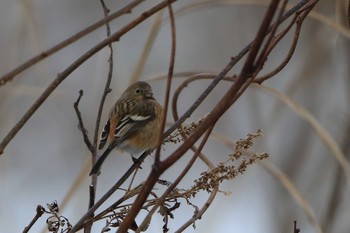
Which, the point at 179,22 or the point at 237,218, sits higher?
the point at 179,22

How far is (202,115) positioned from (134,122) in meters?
1.29

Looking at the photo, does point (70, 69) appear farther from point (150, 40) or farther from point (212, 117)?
point (150, 40)

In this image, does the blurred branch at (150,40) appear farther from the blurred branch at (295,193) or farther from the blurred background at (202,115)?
Answer: the blurred branch at (295,193)

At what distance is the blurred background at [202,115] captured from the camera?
2.30m

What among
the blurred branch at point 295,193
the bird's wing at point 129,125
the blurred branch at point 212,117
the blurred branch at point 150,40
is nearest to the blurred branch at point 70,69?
the blurred branch at point 212,117

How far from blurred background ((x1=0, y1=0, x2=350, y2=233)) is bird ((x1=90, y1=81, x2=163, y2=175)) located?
65 millimetres

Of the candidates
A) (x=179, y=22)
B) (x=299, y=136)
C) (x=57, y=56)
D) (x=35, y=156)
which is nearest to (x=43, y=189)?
(x=35, y=156)

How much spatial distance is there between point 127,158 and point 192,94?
26.2 inches

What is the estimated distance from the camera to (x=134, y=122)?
82.5 inches

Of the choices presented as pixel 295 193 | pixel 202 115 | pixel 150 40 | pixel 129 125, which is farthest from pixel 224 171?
pixel 202 115

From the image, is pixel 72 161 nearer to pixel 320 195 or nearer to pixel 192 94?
pixel 192 94

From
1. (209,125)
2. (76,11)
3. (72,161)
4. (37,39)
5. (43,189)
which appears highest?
(76,11)

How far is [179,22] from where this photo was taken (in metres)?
4.36

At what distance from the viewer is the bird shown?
76.1 inches
